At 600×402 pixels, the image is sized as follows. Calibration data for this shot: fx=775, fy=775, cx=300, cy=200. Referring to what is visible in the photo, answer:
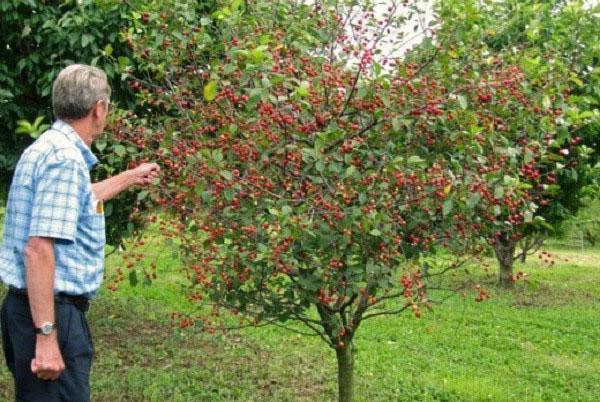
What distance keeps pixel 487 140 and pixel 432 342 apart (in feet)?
16.0

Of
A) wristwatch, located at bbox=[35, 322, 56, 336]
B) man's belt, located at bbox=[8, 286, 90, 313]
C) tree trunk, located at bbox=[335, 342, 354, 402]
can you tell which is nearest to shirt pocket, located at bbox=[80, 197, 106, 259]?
man's belt, located at bbox=[8, 286, 90, 313]

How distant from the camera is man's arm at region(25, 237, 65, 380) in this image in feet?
8.44

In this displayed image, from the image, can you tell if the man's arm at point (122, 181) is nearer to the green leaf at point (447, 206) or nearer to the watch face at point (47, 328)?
the watch face at point (47, 328)

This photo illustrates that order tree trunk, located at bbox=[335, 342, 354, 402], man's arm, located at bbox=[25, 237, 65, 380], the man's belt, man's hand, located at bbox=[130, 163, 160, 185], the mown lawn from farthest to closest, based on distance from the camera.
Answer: the mown lawn, tree trunk, located at bbox=[335, 342, 354, 402], man's hand, located at bbox=[130, 163, 160, 185], the man's belt, man's arm, located at bbox=[25, 237, 65, 380]

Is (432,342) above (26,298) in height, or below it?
below

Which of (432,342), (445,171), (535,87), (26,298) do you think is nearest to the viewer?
(26,298)

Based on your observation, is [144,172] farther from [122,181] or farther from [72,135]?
[72,135]

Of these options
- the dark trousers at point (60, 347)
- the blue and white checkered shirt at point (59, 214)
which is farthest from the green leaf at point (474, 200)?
the dark trousers at point (60, 347)

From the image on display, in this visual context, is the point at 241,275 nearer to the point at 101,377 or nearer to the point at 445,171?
the point at 445,171

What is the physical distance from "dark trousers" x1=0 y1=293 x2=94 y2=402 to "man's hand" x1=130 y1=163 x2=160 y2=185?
28.6 inches

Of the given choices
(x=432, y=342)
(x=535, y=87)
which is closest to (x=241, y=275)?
(x=535, y=87)

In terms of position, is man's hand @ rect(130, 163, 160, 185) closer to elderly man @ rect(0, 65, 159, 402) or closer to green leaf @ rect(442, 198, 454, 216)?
elderly man @ rect(0, 65, 159, 402)

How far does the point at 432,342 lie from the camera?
8086 millimetres

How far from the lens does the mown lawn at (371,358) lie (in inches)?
239
